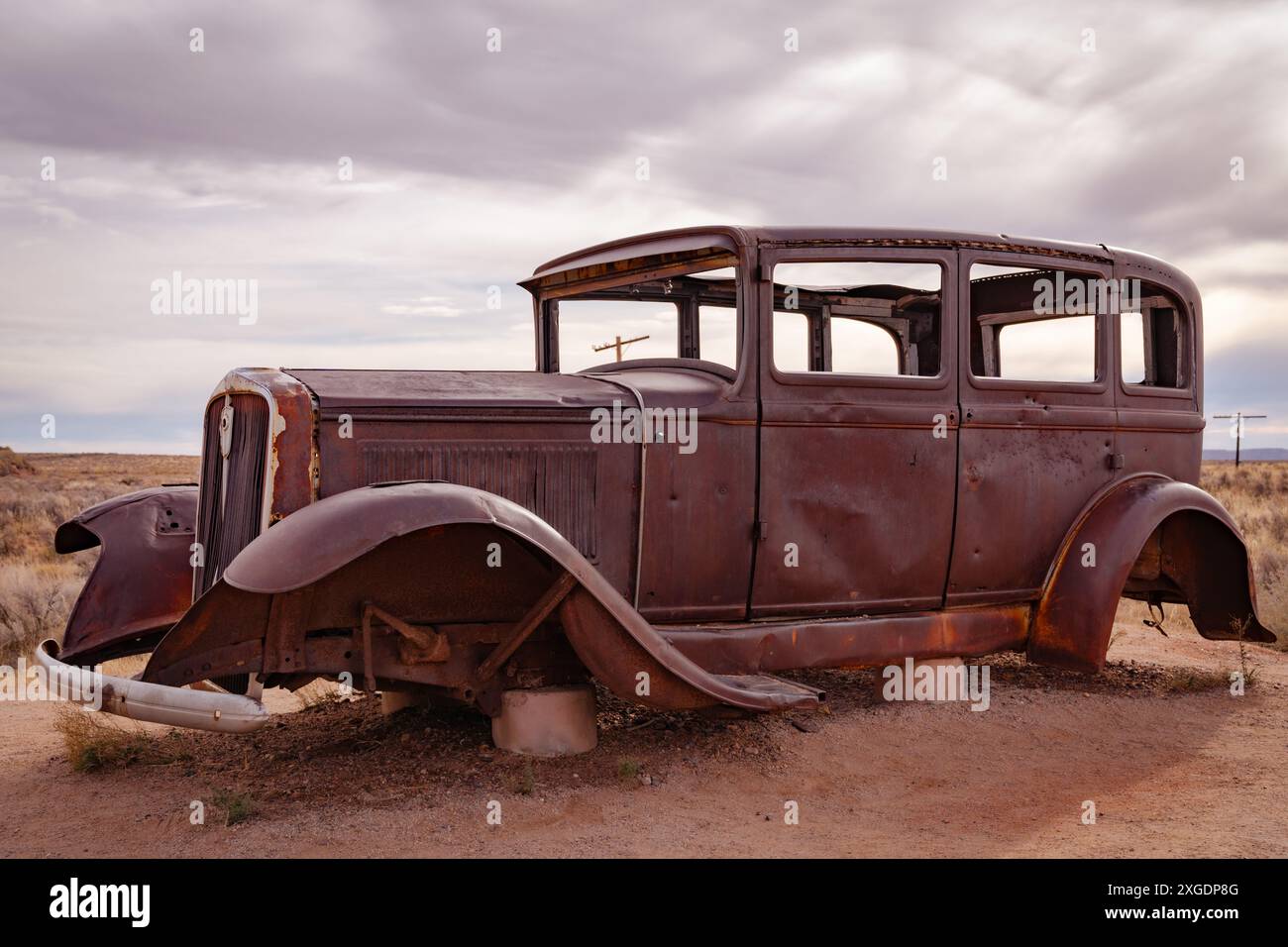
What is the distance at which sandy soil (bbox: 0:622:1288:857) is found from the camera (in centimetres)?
370

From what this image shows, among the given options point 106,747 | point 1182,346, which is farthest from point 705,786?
point 1182,346

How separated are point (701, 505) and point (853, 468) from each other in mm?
740

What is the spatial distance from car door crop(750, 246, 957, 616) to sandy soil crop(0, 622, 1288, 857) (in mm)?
710

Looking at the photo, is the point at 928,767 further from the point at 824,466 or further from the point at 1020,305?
the point at 1020,305

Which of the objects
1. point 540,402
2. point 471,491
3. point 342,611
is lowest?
point 342,611

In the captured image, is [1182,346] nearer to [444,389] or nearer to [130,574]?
[444,389]

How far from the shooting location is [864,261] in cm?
484

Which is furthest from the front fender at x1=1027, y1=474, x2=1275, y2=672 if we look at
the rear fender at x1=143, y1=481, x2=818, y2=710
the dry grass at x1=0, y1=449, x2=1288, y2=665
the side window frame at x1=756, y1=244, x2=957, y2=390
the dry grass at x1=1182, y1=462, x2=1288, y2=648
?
the dry grass at x1=0, y1=449, x2=1288, y2=665

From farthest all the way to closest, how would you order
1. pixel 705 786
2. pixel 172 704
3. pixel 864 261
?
pixel 864 261, pixel 705 786, pixel 172 704

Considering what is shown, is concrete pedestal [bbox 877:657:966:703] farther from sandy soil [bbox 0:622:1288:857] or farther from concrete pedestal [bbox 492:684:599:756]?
concrete pedestal [bbox 492:684:599:756]

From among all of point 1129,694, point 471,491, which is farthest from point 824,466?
point 1129,694

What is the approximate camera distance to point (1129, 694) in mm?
6055
